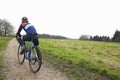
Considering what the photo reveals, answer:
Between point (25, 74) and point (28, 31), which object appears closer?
point (25, 74)

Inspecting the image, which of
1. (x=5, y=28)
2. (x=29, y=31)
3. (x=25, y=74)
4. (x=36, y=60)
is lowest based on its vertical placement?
(x=25, y=74)

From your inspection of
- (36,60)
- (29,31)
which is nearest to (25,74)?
(36,60)

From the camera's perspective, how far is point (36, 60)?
33.6 ft

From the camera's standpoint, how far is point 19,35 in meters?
11.7

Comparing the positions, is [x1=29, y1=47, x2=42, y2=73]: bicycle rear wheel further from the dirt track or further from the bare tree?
the bare tree

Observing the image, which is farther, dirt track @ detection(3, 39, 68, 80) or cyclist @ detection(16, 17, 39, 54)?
cyclist @ detection(16, 17, 39, 54)

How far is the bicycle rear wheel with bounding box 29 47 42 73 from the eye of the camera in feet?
32.8

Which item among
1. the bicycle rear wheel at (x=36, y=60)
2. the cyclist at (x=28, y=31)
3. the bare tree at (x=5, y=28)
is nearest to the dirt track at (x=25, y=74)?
the bicycle rear wheel at (x=36, y=60)

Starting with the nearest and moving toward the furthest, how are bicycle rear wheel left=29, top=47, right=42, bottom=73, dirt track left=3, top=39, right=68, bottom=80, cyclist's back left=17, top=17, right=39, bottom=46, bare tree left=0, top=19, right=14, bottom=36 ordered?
dirt track left=3, top=39, right=68, bottom=80 → bicycle rear wheel left=29, top=47, right=42, bottom=73 → cyclist's back left=17, top=17, right=39, bottom=46 → bare tree left=0, top=19, right=14, bottom=36

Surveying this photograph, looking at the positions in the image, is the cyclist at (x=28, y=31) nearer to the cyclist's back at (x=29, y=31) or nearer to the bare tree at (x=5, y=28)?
the cyclist's back at (x=29, y=31)

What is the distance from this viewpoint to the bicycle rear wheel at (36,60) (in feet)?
32.8

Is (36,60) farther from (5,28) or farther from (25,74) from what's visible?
(5,28)

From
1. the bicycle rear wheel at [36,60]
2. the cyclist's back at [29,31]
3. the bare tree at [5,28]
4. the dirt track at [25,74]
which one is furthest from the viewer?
the bare tree at [5,28]

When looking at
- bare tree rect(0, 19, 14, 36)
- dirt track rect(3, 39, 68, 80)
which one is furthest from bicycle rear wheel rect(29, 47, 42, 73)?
bare tree rect(0, 19, 14, 36)
